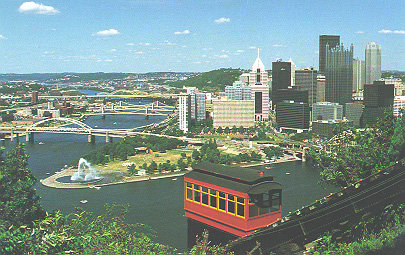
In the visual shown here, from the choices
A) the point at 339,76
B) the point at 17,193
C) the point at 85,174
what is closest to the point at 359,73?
the point at 339,76

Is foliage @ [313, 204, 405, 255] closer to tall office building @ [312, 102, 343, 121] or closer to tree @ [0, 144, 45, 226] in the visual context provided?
tree @ [0, 144, 45, 226]

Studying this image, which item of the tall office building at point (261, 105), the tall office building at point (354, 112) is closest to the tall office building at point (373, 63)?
the tall office building at point (354, 112)

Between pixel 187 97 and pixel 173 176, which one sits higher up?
pixel 187 97

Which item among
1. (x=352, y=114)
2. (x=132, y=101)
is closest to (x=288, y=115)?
(x=352, y=114)

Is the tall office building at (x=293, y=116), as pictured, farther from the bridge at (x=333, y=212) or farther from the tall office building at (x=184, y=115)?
the bridge at (x=333, y=212)

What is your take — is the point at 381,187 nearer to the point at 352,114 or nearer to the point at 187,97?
the point at 187,97

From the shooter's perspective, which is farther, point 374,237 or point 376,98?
point 376,98

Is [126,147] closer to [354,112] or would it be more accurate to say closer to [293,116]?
[293,116]
